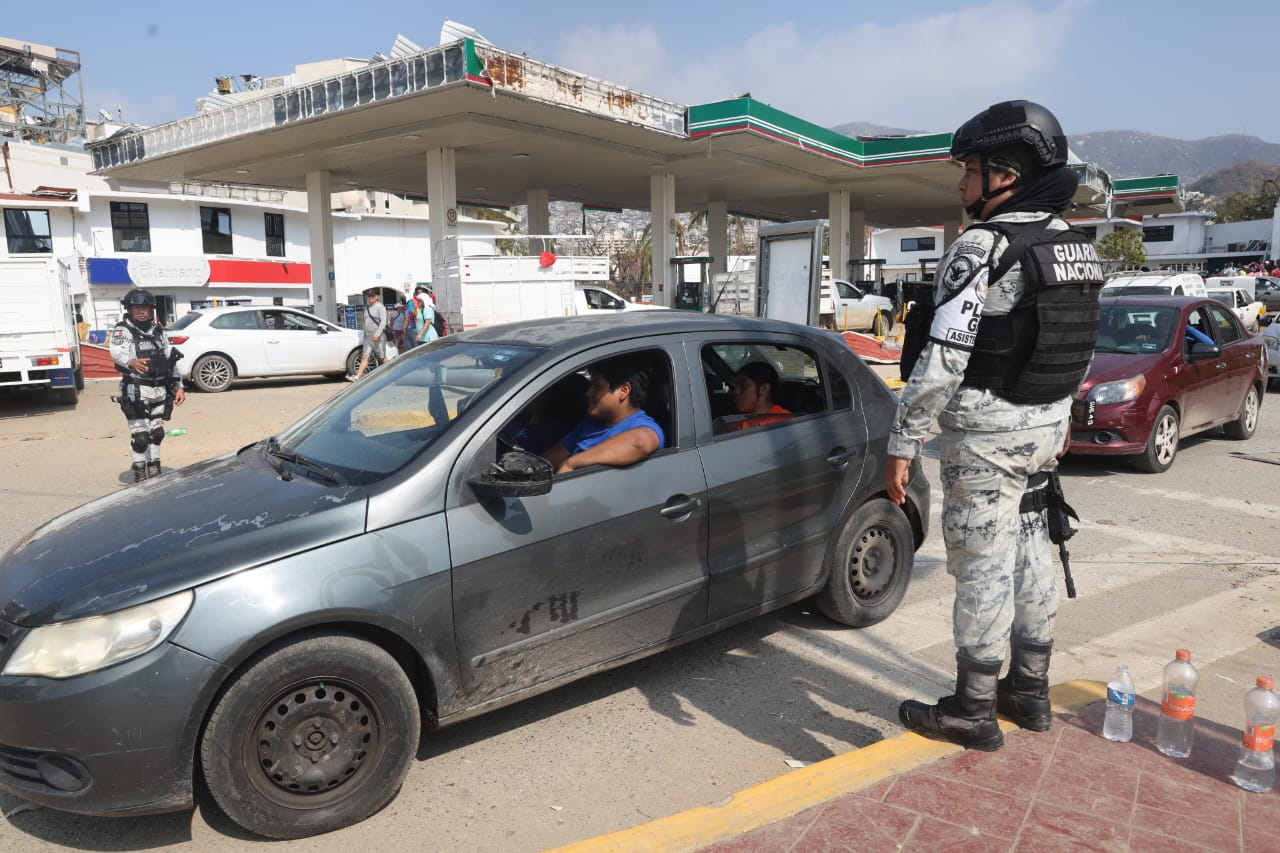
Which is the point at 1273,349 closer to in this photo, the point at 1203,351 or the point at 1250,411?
the point at 1250,411

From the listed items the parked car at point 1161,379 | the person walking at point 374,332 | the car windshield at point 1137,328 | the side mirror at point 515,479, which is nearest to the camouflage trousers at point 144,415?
the side mirror at point 515,479

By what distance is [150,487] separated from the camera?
356 centimetres

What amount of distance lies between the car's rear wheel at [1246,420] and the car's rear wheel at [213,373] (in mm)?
15313

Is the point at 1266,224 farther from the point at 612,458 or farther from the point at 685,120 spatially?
the point at 612,458

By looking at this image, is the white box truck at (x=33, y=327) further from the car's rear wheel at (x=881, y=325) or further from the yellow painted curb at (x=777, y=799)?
the car's rear wheel at (x=881, y=325)

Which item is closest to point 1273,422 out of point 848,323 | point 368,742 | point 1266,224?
point 368,742

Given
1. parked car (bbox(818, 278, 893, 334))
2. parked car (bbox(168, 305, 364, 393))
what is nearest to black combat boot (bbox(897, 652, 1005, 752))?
parked car (bbox(168, 305, 364, 393))

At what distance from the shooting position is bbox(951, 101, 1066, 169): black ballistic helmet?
2875 mm

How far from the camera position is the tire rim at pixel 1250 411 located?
386 inches

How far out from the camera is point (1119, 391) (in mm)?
7812

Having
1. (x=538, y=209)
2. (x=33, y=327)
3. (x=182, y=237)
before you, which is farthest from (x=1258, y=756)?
(x=182, y=237)

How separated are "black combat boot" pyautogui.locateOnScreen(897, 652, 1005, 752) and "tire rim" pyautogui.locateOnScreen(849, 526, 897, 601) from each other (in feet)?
4.14

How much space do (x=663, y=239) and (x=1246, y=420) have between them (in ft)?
58.7

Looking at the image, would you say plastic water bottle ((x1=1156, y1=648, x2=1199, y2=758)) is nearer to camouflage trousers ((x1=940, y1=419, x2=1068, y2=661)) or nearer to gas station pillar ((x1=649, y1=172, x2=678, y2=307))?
camouflage trousers ((x1=940, y1=419, x2=1068, y2=661))
